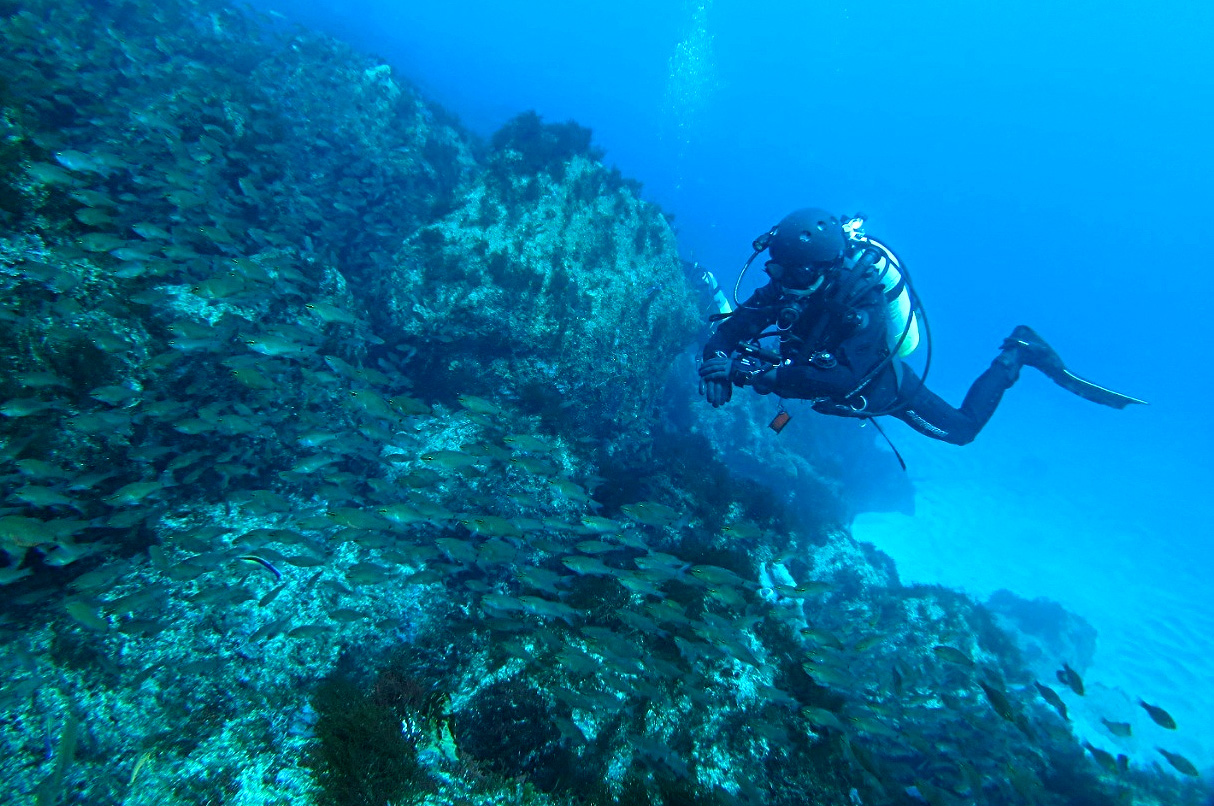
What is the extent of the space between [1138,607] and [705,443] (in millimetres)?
24675

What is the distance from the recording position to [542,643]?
16.0 feet

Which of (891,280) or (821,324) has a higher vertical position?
(891,280)

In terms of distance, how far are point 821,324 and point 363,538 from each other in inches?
209

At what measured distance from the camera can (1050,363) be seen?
300 inches

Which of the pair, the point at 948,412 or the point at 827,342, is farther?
the point at 948,412

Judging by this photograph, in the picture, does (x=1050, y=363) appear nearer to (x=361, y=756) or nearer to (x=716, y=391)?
(x=716, y=391)

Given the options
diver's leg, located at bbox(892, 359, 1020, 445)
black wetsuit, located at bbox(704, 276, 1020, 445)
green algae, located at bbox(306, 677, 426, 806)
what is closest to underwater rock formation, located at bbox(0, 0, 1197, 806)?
green algae, located at bbox(306, 677, 426, 806)

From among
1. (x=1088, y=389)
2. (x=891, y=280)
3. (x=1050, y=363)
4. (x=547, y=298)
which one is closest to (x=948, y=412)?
(x=1050, y=363)

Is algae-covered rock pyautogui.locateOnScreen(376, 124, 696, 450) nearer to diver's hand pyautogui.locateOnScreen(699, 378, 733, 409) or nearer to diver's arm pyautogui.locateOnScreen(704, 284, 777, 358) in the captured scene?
diver's arm pyautogui.locateOnScreen(704, 284, 777, 358)

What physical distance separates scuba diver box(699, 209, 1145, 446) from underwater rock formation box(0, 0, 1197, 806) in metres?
2.00

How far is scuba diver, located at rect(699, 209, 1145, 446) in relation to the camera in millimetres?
4734

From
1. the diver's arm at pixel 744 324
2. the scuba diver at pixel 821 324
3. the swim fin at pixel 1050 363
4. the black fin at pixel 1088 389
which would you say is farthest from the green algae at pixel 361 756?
the black fin at pixel 1088 389

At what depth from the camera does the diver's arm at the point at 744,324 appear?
5.32 m

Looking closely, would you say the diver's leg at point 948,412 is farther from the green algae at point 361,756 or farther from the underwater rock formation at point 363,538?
the green algae at point 361,756
